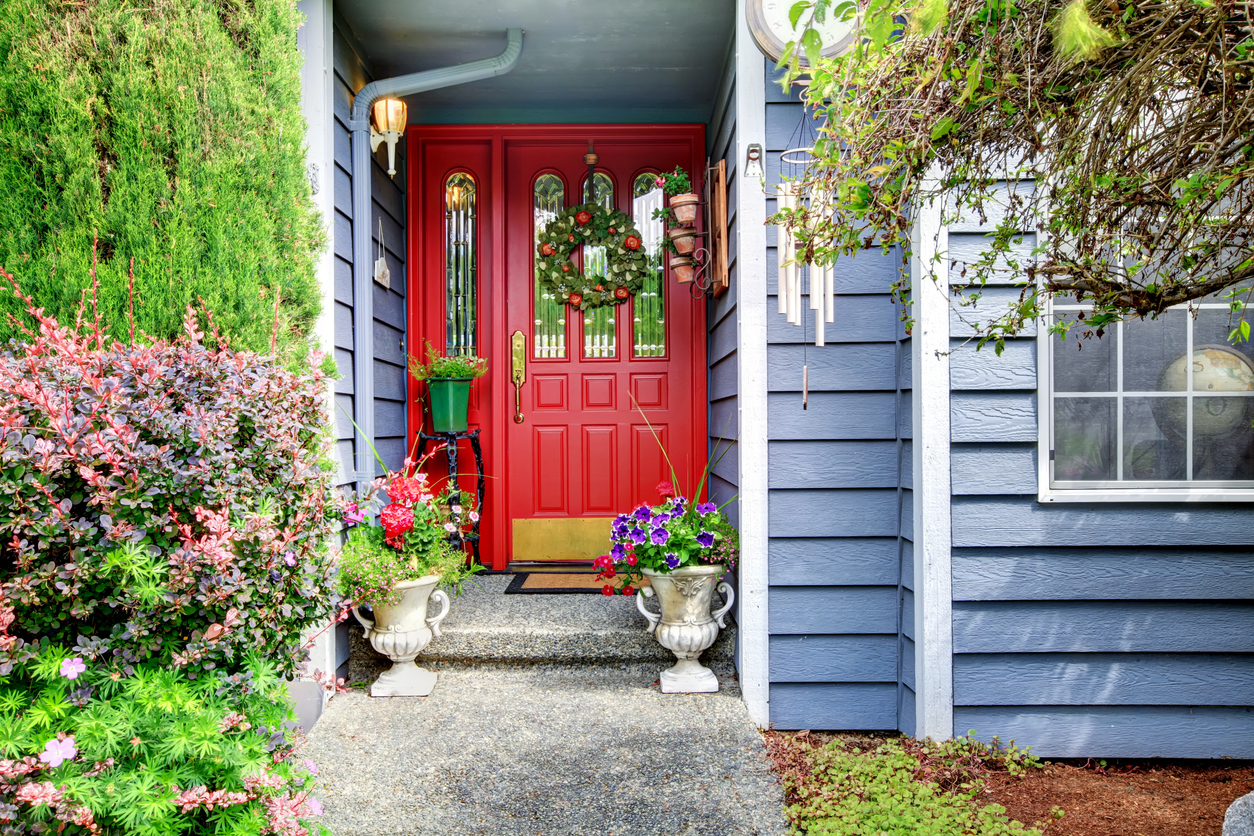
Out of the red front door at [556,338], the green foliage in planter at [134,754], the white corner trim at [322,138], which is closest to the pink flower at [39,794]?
the green foliage in planter at [134,754]

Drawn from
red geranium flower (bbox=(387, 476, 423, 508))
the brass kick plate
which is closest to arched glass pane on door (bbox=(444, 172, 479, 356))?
the brass kick plate

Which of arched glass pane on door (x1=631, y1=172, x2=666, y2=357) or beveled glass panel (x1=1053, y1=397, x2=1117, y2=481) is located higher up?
arched glass pane on door (x1=631, y1=172, x2=666, y2=357)

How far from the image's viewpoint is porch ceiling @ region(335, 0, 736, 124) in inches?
109

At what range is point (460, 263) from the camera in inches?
144

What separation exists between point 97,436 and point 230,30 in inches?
52.6

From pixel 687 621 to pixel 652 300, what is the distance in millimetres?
1680

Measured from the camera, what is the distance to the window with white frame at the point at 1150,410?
7.44ft

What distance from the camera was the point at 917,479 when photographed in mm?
2316

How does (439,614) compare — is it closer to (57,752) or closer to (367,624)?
(367,624)

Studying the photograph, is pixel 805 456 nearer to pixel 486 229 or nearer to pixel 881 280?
pixel 881 280

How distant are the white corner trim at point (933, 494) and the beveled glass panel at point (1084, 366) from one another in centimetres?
36

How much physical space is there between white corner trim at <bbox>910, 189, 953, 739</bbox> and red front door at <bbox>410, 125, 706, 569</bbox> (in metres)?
1.43

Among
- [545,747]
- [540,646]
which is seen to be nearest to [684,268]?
[540,646]

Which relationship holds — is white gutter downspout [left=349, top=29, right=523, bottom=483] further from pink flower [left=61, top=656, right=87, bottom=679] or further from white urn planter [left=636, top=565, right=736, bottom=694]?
pink flower [left=61, top=656, right=87, bottom=679]
